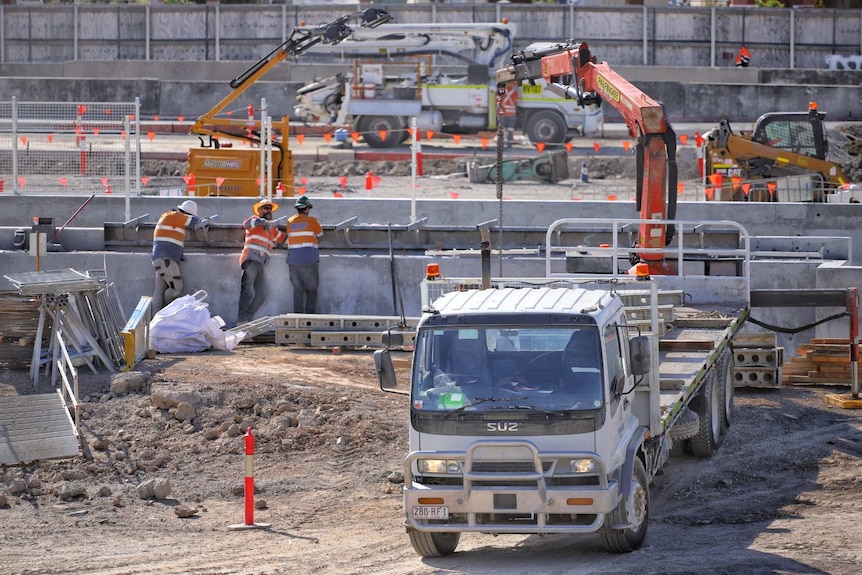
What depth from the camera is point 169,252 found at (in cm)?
1991

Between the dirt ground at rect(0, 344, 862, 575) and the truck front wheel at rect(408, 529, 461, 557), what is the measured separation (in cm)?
13

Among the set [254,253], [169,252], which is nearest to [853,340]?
[254,253]

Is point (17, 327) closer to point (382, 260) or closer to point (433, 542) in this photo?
point (382, 260)

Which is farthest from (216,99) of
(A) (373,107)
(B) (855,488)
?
(B) (855,488)

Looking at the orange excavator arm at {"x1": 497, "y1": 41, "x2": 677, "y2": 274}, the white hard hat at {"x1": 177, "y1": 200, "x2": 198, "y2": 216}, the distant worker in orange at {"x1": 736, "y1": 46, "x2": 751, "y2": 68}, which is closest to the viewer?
the orange excavator arm at {"x1": 497, "y1": 41, "x2": 677, "y2": 274}

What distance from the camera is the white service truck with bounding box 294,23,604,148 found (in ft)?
118

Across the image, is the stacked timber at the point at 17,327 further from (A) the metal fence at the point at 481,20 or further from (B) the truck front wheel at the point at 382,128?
(A) the metal fence at the point at 481,20

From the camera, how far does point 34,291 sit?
51.6 ft

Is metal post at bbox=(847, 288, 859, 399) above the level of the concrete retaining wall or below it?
below

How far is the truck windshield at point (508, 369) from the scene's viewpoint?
971 cm

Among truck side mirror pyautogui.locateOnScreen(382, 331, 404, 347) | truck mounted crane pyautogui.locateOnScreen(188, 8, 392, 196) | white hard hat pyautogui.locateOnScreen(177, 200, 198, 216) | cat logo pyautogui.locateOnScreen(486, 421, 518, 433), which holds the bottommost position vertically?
cat logo pyautogui.locateOnScreen(486, 421, 518, 433)

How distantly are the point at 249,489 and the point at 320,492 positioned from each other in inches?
55.4

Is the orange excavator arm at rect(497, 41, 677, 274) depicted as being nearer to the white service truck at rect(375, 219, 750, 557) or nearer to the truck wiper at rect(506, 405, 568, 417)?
the white service truck at rect(375, 219, 750, 557)

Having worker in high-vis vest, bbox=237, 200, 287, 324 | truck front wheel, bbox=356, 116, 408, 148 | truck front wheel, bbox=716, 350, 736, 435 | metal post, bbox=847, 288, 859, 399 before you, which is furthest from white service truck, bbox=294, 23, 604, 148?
truck front wheel, bbox=716, 350, 736, 435
